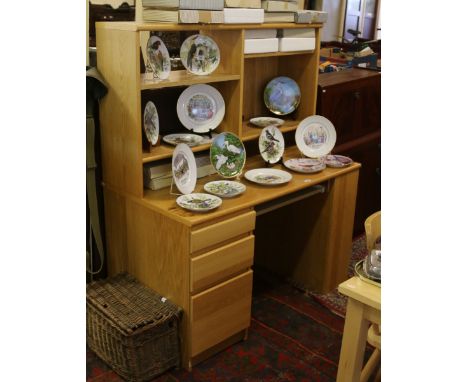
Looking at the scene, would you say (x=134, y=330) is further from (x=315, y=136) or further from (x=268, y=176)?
(x=315, y=136)

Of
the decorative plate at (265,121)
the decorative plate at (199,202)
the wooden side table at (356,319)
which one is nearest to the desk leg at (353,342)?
the wooden side table at (356,319)

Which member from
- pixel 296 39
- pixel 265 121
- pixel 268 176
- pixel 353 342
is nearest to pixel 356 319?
pixel 353 342

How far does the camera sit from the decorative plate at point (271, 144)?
102 inches

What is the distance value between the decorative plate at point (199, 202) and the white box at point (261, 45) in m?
0.71

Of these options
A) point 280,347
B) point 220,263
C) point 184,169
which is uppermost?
point 184,169

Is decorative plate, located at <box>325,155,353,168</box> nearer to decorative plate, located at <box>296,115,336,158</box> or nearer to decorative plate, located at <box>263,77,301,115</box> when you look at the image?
decorative plate, located at <box>296,115,336,158</box>

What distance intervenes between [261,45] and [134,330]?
137cm

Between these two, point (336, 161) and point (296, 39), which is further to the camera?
point (336, 161)

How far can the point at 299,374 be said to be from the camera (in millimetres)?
2176

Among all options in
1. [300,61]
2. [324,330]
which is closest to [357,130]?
[300,61]

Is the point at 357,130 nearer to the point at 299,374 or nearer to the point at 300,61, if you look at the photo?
the point at 300,61

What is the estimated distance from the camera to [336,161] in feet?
8.96

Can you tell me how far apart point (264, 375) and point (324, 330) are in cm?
44

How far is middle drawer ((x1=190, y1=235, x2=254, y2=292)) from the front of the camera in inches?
79.5
